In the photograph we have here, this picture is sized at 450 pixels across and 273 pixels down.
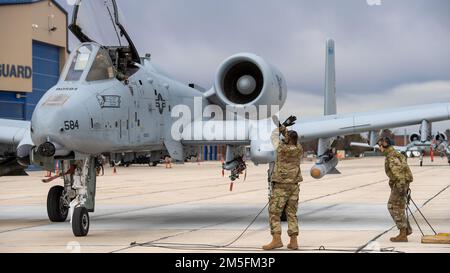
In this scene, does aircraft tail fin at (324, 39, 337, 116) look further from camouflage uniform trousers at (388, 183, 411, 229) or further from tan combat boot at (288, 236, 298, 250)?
tan combat boot at (288, 236, 298, 250)

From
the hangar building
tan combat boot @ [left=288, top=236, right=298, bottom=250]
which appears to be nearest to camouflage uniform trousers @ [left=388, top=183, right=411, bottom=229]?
tan combat boot @ [left=288, top=236, right=298, bottom=250]

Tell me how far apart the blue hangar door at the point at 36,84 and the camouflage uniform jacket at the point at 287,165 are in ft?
141

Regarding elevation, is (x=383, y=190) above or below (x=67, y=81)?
below

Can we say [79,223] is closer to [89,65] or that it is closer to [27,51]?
[89,65]

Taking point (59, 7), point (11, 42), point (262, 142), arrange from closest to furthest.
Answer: point (262, 142) < point (11, 42) < point (59, 7)

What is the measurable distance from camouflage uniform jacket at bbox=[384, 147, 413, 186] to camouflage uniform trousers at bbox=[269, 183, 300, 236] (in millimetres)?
1837

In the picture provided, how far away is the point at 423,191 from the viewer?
26594mm

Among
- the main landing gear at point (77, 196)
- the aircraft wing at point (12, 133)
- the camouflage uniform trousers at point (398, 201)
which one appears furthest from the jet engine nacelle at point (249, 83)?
the camouflage uniform trousers at point (398, 201)

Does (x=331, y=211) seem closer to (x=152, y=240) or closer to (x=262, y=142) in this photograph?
(x=262, y=142)

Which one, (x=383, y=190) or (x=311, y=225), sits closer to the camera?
(x=311, y=225)

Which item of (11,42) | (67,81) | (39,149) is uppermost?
(11,42)

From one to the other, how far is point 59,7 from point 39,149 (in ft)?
146

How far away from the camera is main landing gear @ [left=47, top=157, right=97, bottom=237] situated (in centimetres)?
1264

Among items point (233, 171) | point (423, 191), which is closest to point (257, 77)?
point (233, 171)
